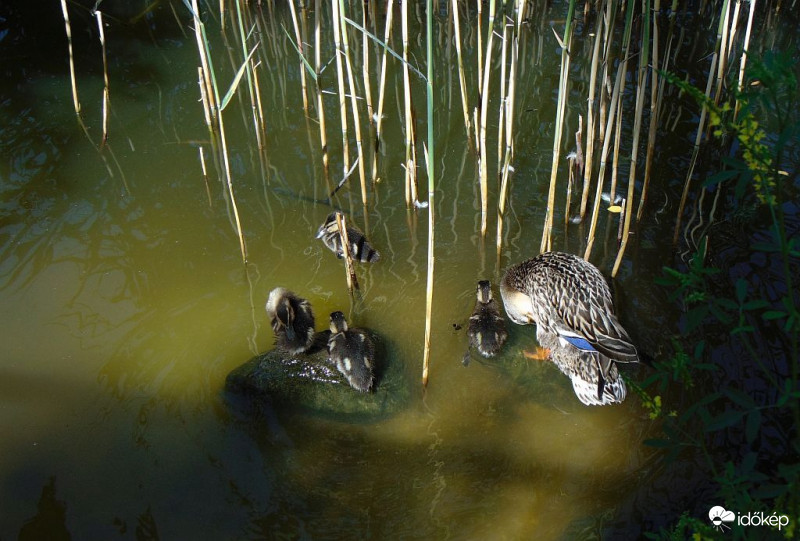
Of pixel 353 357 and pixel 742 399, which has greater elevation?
pixel 742 399

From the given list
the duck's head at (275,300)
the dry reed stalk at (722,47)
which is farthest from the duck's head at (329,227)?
the dry reed stalk at (722,47)

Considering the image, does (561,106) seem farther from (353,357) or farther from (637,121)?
(353,357)

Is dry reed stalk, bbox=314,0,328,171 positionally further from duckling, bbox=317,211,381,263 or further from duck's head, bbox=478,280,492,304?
duck's head, bbox=478,280,492,304

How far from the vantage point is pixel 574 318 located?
3.30m

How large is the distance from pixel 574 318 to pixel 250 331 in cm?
177

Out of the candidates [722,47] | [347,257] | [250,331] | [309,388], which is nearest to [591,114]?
[722,47]

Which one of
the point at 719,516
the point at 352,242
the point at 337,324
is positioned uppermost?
the point at 352,242

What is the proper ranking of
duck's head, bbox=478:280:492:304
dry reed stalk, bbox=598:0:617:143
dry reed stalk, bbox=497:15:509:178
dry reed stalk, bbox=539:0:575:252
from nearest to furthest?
dry reed stalk, bbox=539:0:575:252 < dry reed stalk, bbox=598:0:617:143 < dry reed stalk, bbox=497:15:509:178 < duck's head, bbox=478:280:492:304

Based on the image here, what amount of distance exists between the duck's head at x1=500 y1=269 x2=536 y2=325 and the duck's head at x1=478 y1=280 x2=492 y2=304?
156mm

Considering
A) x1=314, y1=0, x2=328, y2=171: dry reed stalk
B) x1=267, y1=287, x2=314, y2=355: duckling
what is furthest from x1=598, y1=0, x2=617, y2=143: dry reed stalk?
x1=267, y1=287, x2=314, y2=355: duckling

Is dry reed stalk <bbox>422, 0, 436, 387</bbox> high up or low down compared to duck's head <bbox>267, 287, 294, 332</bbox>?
up

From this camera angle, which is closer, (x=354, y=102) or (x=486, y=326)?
(x=486, y=326)

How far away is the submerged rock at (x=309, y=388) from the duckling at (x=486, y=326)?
0.44m

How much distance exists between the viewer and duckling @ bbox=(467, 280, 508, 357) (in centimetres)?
343
